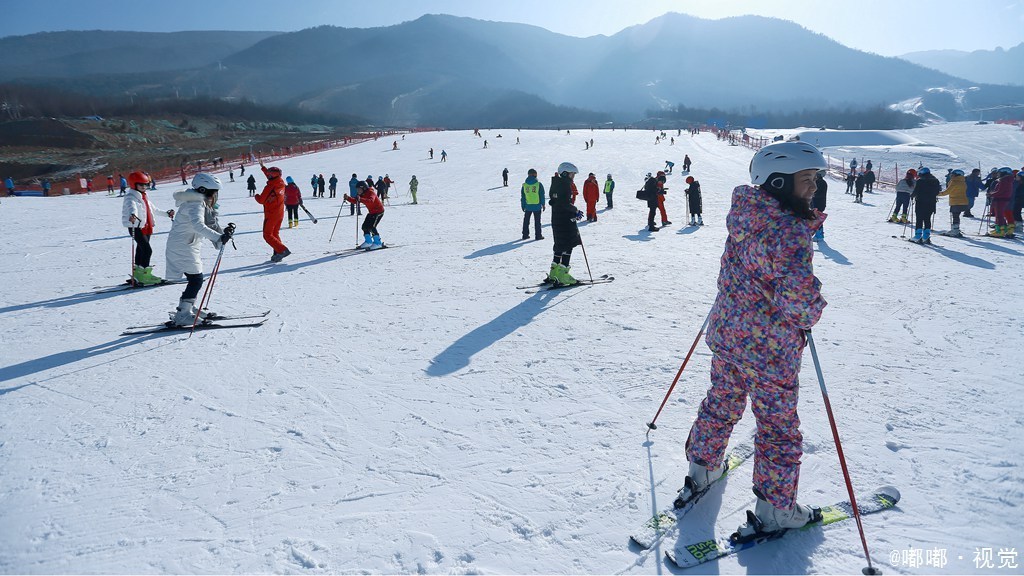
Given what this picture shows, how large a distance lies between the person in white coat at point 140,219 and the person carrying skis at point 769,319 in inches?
287

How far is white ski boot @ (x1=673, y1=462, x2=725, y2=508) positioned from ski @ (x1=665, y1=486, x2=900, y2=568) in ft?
0.81

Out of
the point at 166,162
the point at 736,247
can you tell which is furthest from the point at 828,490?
the point at 166,162

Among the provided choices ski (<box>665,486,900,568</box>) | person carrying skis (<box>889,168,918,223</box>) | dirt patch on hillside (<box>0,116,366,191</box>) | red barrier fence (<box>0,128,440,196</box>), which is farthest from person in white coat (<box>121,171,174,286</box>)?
dirt patch on hillside (<box>0,116,366,191</box>)

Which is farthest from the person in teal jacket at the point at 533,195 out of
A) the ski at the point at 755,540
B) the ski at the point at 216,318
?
the ski at the point at 755,540

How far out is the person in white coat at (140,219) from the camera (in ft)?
24.3

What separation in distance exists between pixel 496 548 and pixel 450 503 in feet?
1.43

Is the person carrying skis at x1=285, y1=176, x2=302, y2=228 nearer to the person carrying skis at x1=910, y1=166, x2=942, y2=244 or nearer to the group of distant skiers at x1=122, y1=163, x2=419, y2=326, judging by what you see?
the group of distant skiers at x1=122, y1=163, x2=419, y2=326

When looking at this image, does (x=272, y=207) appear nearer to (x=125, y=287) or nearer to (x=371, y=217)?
(x=371, y=217)

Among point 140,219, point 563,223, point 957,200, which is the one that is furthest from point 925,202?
point 140,219

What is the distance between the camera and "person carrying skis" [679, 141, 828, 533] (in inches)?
87.4

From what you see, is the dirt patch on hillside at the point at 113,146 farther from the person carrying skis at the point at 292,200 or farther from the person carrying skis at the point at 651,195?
the person carrying skis at the point at 651,195

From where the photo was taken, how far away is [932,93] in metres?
154

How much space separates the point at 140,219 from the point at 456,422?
6516 millimetres

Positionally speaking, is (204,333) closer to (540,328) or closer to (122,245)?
(540,328)
